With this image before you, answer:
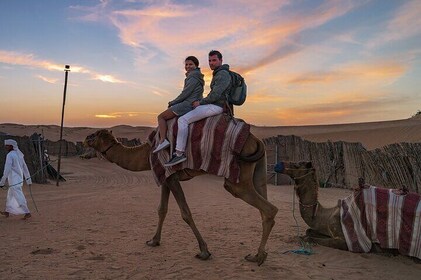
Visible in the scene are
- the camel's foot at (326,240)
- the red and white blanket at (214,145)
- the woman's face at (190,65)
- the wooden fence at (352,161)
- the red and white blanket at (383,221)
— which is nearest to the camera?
the red and white blanket at (214,145)

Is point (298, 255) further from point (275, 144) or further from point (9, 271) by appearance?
point (275, 144)

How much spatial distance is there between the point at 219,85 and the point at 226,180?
143 cm

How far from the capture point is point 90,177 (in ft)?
67.4

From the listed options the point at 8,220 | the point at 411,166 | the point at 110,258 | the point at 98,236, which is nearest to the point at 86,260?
the point at 110,258

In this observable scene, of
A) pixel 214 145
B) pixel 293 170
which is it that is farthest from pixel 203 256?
pixel 293 170

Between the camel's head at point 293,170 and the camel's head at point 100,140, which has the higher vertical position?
the camel's head at point 100,140

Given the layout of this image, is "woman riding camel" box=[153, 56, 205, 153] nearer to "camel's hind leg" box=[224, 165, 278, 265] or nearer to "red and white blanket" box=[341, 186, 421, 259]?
"camel's hind leg" box=[224, 165, 278, 265]

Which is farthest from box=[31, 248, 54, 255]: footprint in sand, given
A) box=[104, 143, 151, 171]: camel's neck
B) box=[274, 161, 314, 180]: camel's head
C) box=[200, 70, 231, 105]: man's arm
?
box=[274, 161, 314, 180]: camel's head

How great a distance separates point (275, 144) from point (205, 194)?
5323 mm

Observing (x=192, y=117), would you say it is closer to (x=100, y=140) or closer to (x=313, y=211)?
(x=100, y=140)

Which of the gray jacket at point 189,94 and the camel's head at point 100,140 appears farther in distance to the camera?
the camel's head at point 100,140

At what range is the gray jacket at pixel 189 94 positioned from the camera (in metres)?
5.98

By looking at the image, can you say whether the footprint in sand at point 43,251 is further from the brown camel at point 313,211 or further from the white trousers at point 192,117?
the brown camel at point 313,211

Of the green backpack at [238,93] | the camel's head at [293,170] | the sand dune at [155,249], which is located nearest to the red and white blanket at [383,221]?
the sand dune at [155,249]
